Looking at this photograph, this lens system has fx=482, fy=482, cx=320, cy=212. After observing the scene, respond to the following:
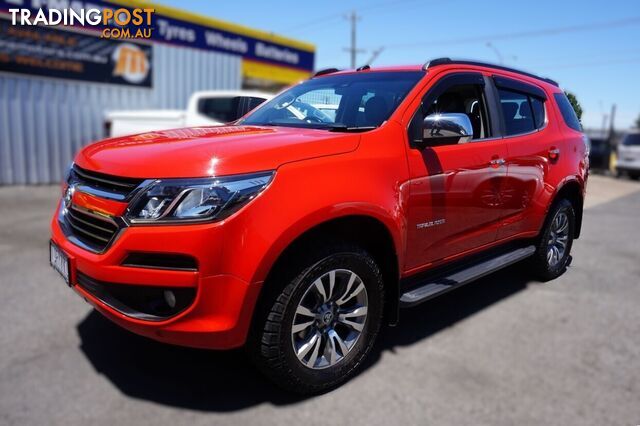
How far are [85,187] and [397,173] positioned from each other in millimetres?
1683

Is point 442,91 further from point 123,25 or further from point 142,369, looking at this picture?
point 123,25

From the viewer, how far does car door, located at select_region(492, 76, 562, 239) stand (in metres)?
3.59

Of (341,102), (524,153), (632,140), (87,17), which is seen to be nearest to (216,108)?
(87,17)

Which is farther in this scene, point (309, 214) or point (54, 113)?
point (54, 113)

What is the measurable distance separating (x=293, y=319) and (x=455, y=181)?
139 centimetres

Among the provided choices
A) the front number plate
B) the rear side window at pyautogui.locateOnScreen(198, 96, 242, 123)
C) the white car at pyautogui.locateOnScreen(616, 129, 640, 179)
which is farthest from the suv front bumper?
the white car at pyautogui.locateOnScreen(616, 129, 640, 179)

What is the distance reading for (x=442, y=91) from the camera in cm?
318

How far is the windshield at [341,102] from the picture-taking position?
3.03 m

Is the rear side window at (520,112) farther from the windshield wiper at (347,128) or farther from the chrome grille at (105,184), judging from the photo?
the chrome grille at (105,184)

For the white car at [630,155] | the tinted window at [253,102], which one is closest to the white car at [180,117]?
the tinted window at [253,102]

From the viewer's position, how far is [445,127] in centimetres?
278

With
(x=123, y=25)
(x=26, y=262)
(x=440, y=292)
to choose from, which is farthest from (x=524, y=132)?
(x=123, y=25)

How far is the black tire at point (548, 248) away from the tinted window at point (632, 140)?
16.9 m

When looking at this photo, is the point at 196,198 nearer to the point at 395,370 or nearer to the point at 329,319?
the point at 329,319
